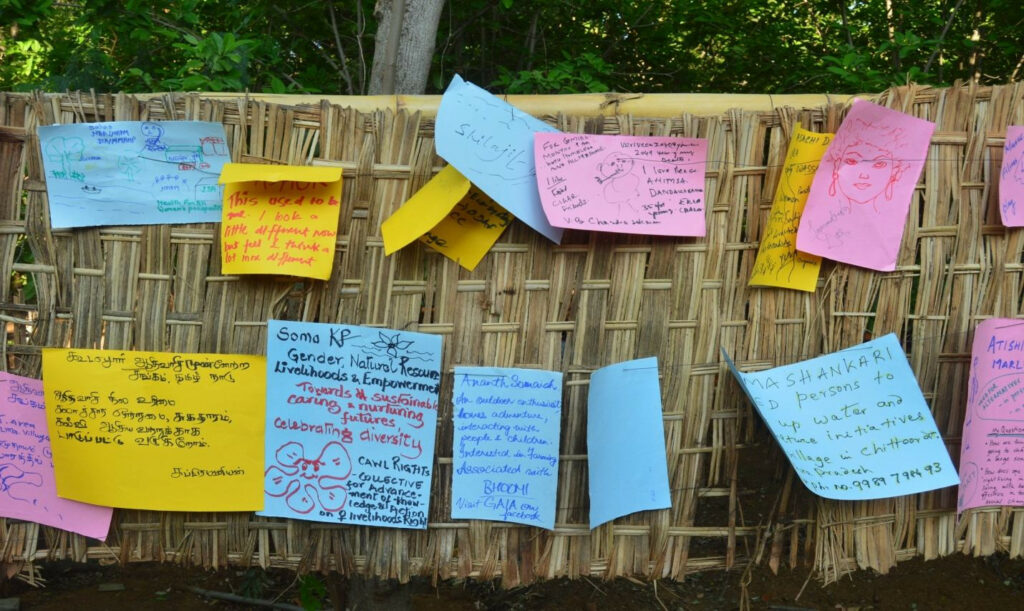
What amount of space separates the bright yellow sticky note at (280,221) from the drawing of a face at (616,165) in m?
0.73

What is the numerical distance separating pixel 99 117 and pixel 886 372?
230 centimetres

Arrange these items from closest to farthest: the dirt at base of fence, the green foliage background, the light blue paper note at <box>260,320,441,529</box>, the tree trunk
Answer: the light blue paper note at <box>260,320,441,529</box> → the tree trunk → the green foliage background → the dirt at base of fence

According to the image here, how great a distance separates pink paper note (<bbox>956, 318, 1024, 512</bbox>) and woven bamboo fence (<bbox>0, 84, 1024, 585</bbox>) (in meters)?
0.05

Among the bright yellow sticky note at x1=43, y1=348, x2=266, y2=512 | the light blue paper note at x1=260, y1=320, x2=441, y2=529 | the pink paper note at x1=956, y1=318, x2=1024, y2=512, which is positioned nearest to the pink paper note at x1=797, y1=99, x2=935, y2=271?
the pink paper note at x1=956, y1=318, x2=1024, y2=512

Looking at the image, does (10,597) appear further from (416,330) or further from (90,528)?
(416,330)

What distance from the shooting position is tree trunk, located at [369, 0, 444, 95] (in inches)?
134

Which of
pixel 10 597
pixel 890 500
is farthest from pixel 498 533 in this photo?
pixel 10 597

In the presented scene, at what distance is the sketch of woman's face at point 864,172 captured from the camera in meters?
2.37

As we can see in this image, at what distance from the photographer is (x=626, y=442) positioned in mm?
2400

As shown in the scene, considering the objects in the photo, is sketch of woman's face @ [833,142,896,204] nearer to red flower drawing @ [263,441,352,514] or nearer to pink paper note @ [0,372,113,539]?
red flower drawing @ [263,441,352,514]

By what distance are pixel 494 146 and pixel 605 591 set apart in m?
2.56

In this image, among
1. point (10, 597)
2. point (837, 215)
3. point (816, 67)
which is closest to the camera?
point (837, 215)

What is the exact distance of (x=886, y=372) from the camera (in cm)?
241

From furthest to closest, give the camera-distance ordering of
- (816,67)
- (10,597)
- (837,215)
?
(816,67) → (10,597) → (837,215)
